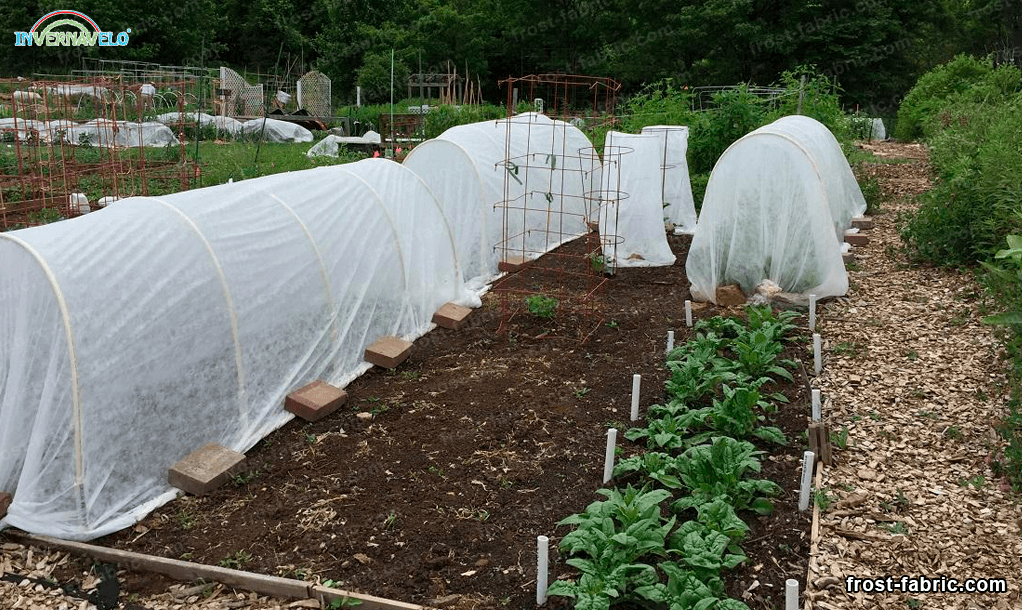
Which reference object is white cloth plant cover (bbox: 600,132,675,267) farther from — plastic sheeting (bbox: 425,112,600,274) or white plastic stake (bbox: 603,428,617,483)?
white plastic stake (bbox: 603,428,617,483)

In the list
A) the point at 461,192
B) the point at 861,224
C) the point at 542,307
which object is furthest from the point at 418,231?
the point at 861,224

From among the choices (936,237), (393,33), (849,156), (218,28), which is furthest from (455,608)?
(218,28)

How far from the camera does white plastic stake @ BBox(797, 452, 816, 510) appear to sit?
4191 millimetres

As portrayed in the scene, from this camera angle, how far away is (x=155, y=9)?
34125 mm

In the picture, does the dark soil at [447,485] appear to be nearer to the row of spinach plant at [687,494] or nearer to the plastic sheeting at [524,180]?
the row of spinach plant at [687,494]

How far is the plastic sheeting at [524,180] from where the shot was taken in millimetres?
9383

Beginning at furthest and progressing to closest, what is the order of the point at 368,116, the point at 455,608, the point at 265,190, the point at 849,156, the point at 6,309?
the point at 368,116 < the point at 849,156 < the point at 265,190 < the point at 6,309 < the point at 455,608

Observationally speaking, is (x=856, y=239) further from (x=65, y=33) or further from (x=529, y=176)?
(x=65, y=33)

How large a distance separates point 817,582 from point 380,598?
2.12 metres

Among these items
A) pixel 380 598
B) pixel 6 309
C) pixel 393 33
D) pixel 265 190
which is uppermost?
pixel 393 33

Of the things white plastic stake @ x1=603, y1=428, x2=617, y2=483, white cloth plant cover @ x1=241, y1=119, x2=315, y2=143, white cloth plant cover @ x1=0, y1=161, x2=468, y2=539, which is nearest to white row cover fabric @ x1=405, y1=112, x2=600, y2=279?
white cloth plant cover @ x1=0, y1=161, x2=468, y2=539

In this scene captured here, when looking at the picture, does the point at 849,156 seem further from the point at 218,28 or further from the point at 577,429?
the point at 218,28

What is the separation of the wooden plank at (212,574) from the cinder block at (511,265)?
19.1ft

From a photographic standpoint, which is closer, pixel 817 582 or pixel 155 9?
pixel 817 582
